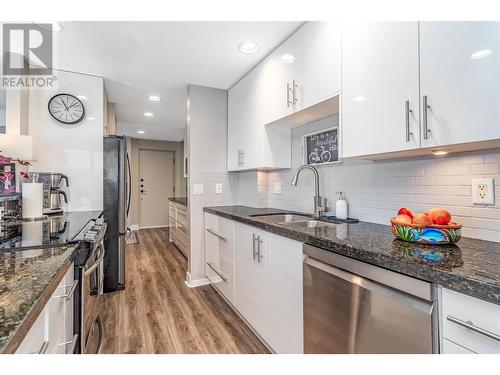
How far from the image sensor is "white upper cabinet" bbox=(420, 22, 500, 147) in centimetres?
87

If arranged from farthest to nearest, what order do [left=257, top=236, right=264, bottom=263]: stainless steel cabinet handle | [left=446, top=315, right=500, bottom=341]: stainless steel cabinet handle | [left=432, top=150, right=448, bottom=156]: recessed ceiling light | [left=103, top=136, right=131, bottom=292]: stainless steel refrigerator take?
[left=103, top=136, right=131, bottom=292]: stainless steel refrigerator
[left=257, top=236, right=264, bottom=263]: stainless steel cabinet handle
[left=432, top=150, right=448, bottom=156]: recessed ceiling light
[left=446, top=315, right=500, bottom=341]: stainless steel cabinet handle

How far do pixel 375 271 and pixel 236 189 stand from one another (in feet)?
7.53

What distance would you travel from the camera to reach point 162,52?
2.20m

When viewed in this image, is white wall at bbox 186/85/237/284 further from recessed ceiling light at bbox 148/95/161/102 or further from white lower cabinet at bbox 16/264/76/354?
white lower cabinet at bbox 16/264/76/354

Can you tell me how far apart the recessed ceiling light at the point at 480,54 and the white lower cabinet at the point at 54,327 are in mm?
1616

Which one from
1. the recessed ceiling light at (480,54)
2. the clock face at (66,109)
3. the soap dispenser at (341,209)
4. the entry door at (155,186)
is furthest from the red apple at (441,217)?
the entry door at (155,186)

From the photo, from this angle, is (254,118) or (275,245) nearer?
(275,245)

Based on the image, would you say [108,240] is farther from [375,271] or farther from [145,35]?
[375,271]

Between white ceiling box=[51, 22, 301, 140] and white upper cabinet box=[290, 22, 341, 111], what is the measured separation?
17 cm

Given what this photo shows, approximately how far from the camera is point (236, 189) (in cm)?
312

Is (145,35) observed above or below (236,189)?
above

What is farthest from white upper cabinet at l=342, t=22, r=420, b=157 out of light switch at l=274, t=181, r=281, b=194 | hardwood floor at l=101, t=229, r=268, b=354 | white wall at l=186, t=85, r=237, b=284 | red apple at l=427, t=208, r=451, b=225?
white wall at l=186, t=85, r=237, b=284

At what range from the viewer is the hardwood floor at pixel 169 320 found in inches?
69.6
